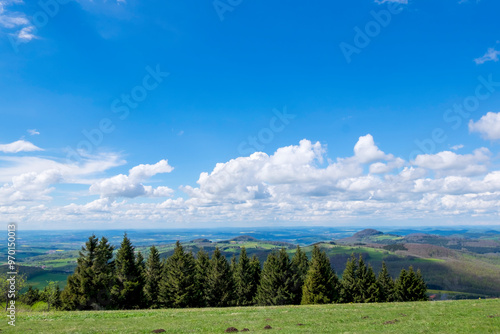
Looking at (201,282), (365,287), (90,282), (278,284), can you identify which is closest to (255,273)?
(278,284)

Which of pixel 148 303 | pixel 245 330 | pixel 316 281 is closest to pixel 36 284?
pixel 148 303

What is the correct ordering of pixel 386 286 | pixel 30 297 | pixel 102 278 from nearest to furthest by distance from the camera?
pixel 102 278, pixel 386 286, pixel 30 297

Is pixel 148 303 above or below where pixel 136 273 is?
below

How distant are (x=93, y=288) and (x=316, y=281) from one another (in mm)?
36546

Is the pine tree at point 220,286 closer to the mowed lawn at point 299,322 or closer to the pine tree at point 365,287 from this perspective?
the pine tree at point 365,287

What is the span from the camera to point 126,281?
165ft

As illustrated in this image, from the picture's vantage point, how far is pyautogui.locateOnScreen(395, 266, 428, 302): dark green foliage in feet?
219

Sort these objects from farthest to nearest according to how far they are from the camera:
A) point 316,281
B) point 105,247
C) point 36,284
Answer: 1. point 36,284
2. point 316,281
3. point 105,247

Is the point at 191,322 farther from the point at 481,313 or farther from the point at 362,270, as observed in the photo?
the point at 362,270

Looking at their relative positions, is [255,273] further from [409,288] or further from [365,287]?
[409,288]

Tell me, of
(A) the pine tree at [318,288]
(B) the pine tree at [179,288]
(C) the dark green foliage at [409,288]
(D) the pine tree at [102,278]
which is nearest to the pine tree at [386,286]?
(C) the dark green foliage at [409,288]

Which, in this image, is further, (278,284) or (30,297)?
(30,297)

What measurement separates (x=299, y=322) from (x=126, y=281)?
37.3 metres

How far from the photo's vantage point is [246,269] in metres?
65.0
